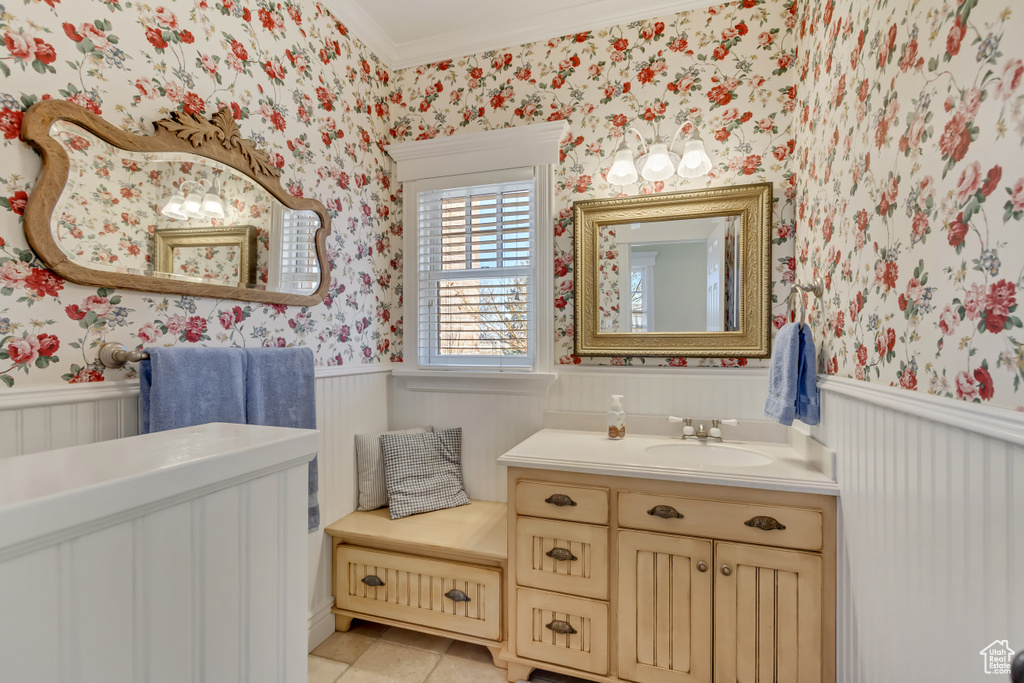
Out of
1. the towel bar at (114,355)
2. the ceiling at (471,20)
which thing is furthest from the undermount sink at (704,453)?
the ceiling at (471,20)

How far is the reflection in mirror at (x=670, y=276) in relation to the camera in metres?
2.06

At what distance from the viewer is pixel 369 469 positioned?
2283 mm

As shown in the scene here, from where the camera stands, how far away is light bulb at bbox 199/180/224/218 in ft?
4.99

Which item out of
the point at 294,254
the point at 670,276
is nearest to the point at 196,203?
the point at 294,254

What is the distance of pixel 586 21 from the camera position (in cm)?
223

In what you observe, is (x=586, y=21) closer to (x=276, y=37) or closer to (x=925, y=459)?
(x=276, y=37)

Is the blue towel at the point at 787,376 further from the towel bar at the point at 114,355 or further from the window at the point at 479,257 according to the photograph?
the towel bar at the point at 114,355

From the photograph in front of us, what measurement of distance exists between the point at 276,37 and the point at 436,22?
79cm

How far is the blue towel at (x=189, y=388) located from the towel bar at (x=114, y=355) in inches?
1.7

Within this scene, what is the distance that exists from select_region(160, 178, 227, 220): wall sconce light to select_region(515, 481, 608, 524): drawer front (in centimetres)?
137

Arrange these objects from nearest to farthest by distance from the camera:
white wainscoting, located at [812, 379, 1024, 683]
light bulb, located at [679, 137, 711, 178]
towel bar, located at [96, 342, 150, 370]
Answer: white wainscoting, located at [812, 379, 1024, 683] < towel bar, located at [96, 342, 150, 370] < light bulb, located at [679, 137, 711, 178]

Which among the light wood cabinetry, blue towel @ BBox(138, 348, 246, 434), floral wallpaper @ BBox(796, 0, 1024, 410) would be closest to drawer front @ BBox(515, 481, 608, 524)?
the light wood cabinetry

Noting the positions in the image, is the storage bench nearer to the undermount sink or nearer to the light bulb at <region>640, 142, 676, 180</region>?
the undermount sink

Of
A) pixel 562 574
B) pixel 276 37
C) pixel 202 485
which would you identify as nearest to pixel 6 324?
pixel 202 485
